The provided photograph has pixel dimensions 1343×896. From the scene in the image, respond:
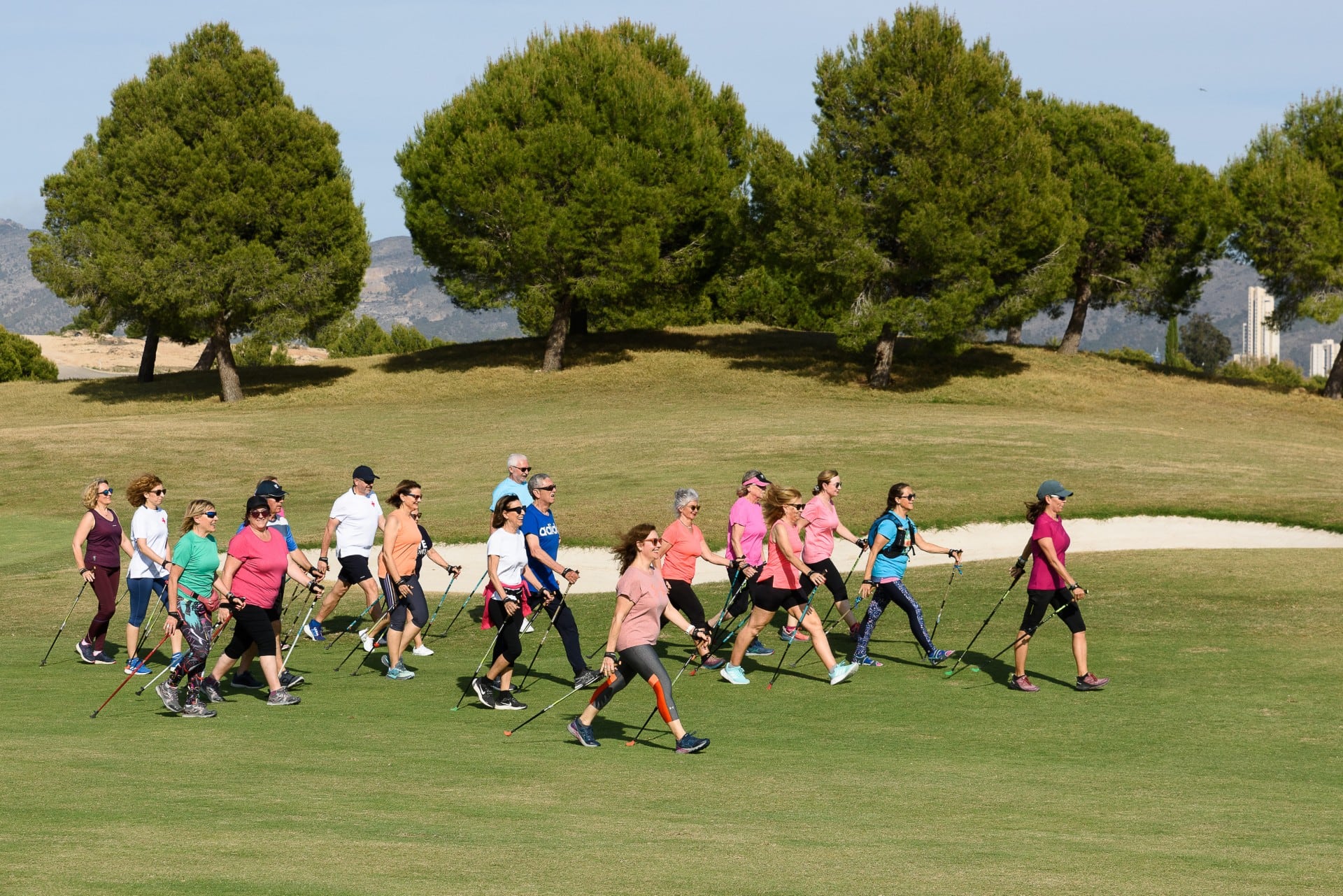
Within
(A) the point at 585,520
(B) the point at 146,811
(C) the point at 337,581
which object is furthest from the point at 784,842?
(A) the point at 585,520

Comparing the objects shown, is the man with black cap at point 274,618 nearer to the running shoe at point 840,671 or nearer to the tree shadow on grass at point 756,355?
the running shoe at point 840,671

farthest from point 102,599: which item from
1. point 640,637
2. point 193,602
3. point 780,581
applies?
point 780,581

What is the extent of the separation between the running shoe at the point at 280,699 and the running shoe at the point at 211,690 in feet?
1.80

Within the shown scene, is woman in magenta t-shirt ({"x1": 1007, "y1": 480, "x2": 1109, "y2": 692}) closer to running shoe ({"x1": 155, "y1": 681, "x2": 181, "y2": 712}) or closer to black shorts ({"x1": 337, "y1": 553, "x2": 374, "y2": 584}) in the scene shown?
black shorts ({"x1": 337, "y1": 553, "x2": 374, "y2": 584})

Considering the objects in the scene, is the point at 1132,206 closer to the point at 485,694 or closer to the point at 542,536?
the point at 542,536

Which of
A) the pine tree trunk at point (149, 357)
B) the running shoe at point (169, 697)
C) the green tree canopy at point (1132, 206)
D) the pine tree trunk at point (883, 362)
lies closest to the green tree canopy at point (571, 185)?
the pine tree trunk at point (883, 362)

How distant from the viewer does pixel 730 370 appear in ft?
178

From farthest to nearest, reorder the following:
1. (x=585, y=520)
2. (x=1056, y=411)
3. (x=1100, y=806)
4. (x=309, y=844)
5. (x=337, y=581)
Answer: (x=1056, y=411), (x=585, y=520), (x=337, y=581), (x=1100, y=806), (x=309, y=844)

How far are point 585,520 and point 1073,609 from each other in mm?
14049

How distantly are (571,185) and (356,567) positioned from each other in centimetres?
4066

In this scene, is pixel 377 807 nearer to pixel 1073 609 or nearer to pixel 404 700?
pixel 404 700

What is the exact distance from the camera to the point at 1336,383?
53.8m

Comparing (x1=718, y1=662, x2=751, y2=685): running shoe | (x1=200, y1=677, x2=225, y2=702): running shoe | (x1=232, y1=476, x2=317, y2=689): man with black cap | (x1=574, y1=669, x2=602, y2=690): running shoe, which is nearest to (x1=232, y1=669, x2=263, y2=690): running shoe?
(x1=232, y1=476, x2=317, y2=689): man with black cap

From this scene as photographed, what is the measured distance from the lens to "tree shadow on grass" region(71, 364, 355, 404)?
55.8m
